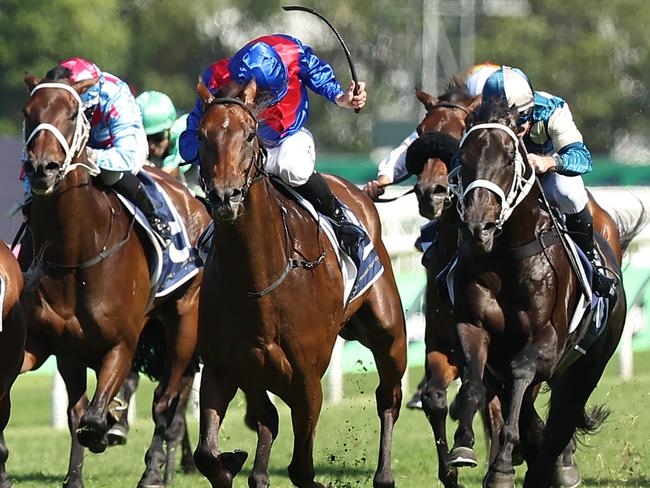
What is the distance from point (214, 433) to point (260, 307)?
1.76 ft

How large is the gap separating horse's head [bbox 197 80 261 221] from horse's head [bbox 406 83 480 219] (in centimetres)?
168

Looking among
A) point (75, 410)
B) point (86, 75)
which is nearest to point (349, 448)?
point (75, 410)

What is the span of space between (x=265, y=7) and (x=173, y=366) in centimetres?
3493

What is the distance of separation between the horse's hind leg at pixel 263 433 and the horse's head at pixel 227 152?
3.76 feet

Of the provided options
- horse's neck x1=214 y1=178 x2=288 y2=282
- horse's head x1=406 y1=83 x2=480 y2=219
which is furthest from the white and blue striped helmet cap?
horse's neck x1=214 y1=178 x2=288 y2=282

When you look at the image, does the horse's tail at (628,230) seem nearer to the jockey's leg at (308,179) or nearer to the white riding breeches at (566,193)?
the white riding breeches at (566,193)

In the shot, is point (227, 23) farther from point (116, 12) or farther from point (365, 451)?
point (365, 451)

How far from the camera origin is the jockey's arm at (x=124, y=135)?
7.61 m

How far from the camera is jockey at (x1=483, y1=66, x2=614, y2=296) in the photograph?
21.9ft

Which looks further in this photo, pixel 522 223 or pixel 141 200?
pixel 141 200

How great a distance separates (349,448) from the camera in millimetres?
9719

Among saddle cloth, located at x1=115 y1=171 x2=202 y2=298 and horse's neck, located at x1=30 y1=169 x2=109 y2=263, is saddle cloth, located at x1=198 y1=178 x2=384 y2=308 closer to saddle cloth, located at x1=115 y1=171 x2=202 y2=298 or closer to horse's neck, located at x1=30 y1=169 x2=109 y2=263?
horse's neck, located at x1=30 y1=169 x2=109 y2=263

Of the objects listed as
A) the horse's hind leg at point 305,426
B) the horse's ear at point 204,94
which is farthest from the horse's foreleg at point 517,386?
the horse's ear at point 204,94

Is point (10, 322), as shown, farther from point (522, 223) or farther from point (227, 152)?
point (522, 223)
